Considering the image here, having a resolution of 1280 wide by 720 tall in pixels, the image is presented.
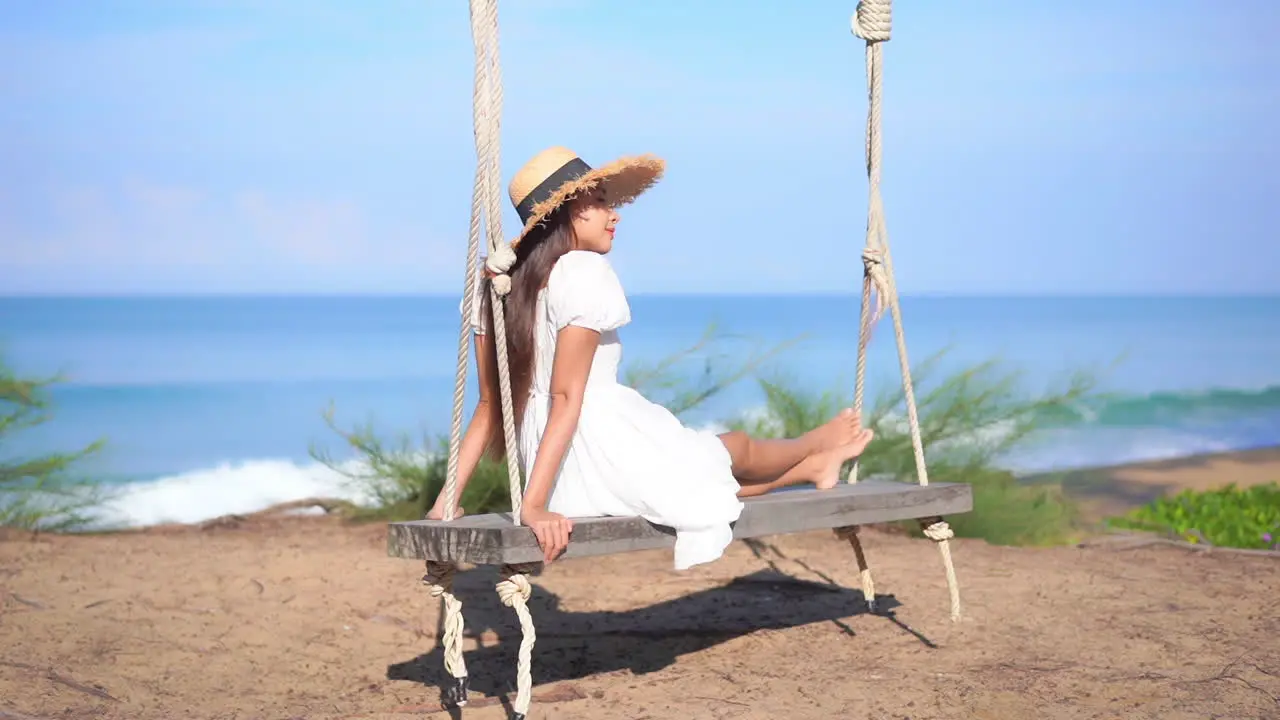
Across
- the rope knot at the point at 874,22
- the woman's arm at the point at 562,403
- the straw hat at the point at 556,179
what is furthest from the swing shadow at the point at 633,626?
the rope knot at the point at 874,22

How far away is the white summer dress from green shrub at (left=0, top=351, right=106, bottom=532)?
3794 millimetres

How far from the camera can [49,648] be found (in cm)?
446

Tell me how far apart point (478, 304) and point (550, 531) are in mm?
694

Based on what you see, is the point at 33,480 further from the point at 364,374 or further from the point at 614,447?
the point at 364,374

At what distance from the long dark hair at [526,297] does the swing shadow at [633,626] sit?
2.95 feet

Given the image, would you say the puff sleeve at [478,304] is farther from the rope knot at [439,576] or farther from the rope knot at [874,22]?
the rope knot at [874,22]

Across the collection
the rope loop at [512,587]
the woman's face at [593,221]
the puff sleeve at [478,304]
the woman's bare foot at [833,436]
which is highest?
the woman's face at [593,221]

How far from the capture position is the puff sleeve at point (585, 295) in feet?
11.7

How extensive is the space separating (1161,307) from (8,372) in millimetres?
36316

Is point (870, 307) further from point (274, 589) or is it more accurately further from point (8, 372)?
point (8, 372)

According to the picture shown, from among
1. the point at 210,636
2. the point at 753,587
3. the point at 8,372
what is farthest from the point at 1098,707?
the point at 8,372

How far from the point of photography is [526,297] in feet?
12.4

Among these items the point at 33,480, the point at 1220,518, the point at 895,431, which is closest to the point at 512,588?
the point at 895,431

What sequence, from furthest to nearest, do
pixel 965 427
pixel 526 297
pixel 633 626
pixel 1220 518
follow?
pixel 1220 518, pixel 965 427, pixel 633 626, pixel 526 297
